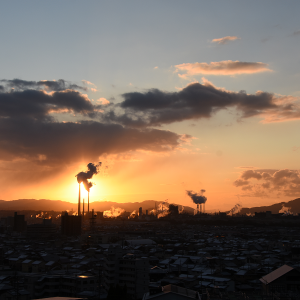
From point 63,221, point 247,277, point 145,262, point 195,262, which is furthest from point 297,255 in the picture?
point 63,221

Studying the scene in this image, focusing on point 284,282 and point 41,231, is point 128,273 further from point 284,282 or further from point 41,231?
point 41,231

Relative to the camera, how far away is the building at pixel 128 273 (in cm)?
2881

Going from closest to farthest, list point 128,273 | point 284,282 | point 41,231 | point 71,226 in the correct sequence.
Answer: point 284,282
point 128,273
point 71,226
point 41,231

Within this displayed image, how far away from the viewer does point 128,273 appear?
1171 inches

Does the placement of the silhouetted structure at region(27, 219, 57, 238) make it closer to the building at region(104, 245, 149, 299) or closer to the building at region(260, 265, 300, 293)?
the building at region(104, 245, 149, 299)

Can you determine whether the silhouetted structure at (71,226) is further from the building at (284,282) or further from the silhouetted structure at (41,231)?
the building at (284,282)

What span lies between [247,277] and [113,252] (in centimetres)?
1339

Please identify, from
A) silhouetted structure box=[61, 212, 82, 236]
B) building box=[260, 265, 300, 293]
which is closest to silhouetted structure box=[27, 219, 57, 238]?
silhouetted structure box=[61, 212, 82, 236]

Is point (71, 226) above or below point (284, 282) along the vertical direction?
above

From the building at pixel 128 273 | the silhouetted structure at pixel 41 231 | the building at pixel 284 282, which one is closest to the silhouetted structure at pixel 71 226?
the silhouetted structure at pixel 41 231

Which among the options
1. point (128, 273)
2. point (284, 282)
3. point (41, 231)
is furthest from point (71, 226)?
point (284, 282)

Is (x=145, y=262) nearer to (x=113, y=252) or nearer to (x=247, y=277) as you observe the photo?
(x=113, y=252)

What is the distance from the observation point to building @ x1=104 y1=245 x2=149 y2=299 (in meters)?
28.8

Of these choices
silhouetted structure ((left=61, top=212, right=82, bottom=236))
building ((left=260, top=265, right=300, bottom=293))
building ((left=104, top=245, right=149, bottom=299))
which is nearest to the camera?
building ((left=260, top=265, right=300, bottom=293))
